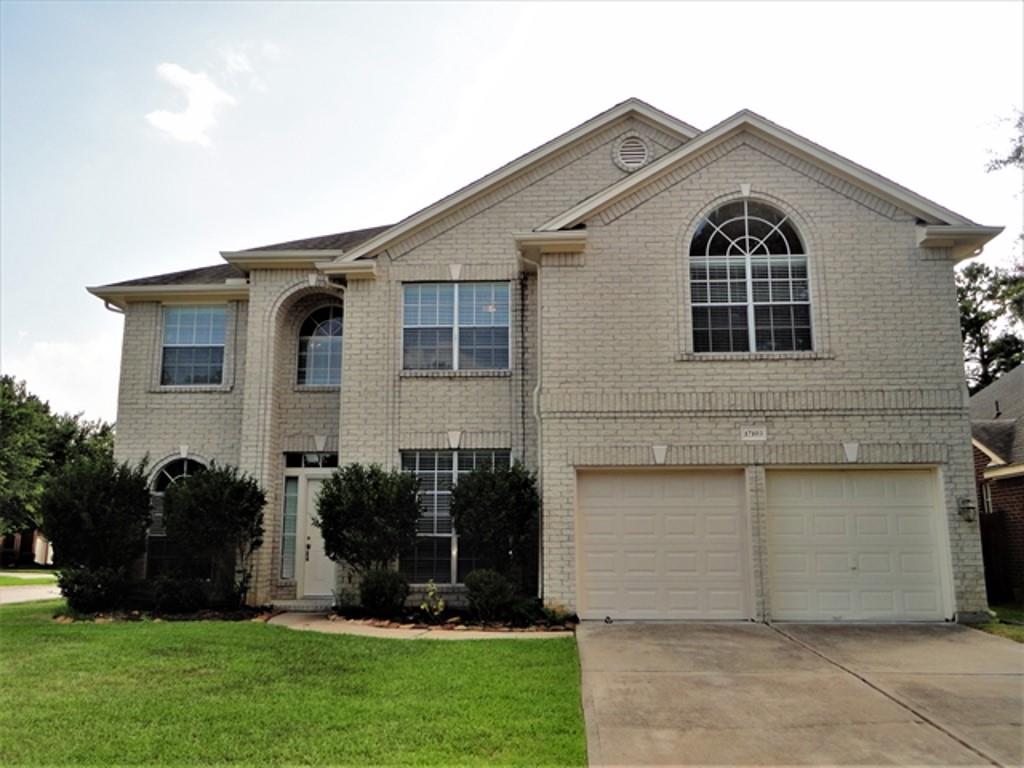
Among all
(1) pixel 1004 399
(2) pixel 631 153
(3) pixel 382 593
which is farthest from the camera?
(1) pixel 1004 399

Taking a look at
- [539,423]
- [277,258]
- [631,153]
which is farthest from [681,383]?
[277,258]

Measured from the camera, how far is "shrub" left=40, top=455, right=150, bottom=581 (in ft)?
40.4

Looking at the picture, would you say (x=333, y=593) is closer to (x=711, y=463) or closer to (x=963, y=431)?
(x=711, y=463)

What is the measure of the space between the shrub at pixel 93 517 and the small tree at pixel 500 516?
5416 mm

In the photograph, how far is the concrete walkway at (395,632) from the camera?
10.0 metres

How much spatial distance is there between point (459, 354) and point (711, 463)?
15.0ft

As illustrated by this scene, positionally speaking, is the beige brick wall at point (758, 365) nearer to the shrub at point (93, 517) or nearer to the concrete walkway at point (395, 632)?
the concrete walkway at point (395, 632)

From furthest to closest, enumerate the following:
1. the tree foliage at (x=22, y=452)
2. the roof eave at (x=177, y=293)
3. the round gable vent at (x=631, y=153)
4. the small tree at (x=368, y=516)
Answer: the tree foliage at (x=22, y=452) < the roof eave at (x=177, y=293) < the round gable vent at (x=631, y=153) < the small tree at (x=368, y=516)

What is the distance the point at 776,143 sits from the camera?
1238 centimetres

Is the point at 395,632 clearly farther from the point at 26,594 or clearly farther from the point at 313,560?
the point at 26,594

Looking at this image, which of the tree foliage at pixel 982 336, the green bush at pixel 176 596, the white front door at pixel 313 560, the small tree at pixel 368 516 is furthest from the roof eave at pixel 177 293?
the tree foliage at pixel 982 336

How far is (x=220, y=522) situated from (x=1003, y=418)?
1677 cm

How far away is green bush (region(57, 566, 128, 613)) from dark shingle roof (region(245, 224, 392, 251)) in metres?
6.00

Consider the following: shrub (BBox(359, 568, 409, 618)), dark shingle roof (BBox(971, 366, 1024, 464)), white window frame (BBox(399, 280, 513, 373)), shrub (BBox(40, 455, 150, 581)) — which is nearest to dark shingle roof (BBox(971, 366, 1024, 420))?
dark shingle roof (BBox(971, 366, 1024, 464))
